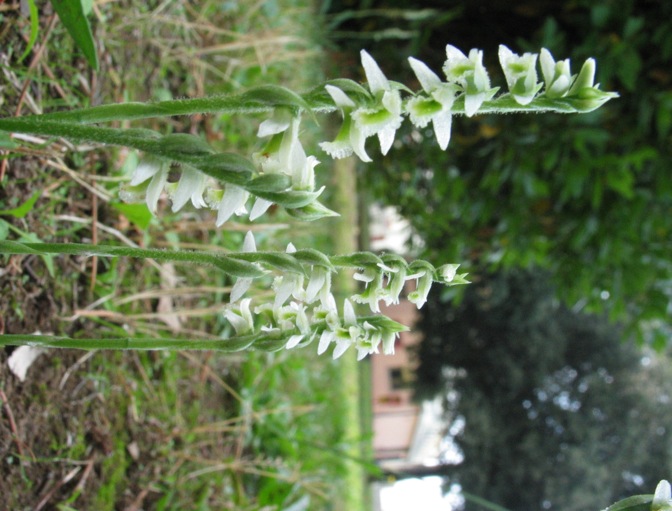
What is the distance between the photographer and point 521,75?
0.40 m

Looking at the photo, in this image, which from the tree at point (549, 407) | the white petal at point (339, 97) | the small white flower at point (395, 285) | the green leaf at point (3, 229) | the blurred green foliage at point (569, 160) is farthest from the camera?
the tree at point (549, 407)

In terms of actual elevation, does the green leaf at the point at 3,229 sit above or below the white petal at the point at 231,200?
below

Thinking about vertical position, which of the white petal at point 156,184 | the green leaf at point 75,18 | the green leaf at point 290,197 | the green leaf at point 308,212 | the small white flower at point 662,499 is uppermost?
the green leaf at point 75,18

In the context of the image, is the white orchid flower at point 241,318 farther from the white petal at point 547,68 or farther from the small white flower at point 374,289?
the white petal at point 547,68

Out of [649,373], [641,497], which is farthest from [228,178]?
[649,373]

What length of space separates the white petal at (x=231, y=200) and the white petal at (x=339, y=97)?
0.08 meters

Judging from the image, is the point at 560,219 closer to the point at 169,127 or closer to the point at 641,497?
the point at 169,127

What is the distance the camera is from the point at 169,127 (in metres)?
1.15

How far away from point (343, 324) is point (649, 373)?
5606 mm

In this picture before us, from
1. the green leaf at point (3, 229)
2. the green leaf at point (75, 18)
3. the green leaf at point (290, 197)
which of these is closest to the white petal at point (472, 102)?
the green leaf at point (290, 197)

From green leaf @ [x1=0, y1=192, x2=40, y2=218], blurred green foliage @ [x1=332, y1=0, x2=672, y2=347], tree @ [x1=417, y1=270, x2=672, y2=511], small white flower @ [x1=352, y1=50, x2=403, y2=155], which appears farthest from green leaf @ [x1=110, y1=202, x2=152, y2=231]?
tree @ [x1=417, y1=270, x2=672, y2=511]

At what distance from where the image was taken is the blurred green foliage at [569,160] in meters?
1.72

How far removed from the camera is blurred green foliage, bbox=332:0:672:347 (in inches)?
67.7

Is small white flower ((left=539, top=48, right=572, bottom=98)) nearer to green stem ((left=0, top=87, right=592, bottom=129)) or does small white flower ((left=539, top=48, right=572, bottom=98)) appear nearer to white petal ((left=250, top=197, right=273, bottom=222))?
green stem ((left=0, top=87, right=592, bottom=129))
